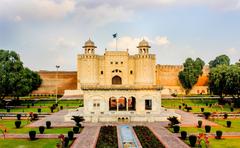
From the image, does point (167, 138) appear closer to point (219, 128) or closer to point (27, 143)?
point (219, 128)

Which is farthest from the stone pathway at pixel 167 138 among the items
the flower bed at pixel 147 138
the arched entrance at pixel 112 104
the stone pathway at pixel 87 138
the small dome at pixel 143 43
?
the small dome at pixel 143 43

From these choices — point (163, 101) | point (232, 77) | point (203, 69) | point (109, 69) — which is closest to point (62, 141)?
→ point (232, 77)

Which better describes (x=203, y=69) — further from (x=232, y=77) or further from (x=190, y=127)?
(x=190, y=127)

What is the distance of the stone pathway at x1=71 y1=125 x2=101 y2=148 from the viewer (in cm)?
2009

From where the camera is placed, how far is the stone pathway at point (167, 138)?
65.9 feet

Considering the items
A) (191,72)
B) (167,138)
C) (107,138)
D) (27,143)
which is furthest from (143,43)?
(27,143)

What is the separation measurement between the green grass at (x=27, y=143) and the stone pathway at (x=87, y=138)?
1.43m

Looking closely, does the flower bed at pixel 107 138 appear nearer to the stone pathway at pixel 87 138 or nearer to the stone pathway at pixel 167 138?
the stone pathway at pixel 87 138

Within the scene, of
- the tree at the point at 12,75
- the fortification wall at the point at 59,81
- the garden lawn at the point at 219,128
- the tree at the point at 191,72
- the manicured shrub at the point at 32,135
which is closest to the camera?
the manicured shrub at the point at 32,135

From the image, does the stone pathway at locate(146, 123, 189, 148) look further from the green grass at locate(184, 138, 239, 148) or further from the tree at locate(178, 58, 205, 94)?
the tree at locate(178, 58, 205, 94)

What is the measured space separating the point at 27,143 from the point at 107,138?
16.5 feet

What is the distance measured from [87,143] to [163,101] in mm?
36778

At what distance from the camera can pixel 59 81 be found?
7456cm

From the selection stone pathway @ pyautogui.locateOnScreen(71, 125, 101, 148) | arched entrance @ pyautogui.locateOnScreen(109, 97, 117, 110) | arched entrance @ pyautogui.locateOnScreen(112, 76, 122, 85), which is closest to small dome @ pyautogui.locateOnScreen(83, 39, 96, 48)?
arched entrance @ pyautogui.locateOnScreen(112, 76, 122, 85)
